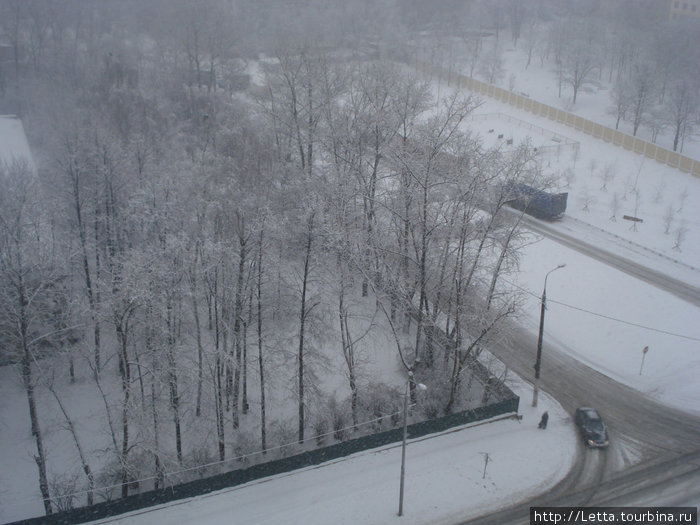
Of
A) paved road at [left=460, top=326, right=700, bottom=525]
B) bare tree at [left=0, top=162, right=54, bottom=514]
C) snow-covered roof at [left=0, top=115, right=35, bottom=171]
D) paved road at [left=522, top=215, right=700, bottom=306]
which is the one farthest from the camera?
snow-covered roof at [left=0, top=115, right=35, bottom=171]

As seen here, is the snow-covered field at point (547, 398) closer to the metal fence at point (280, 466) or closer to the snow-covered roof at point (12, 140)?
the metal fence at point (280, 466)

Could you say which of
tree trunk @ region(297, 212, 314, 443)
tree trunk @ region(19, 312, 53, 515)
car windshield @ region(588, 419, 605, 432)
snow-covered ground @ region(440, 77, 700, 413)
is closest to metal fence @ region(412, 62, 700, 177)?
snow-covered ground @ region(440, 77, 700, 413)

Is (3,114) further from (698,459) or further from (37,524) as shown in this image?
(698,459)

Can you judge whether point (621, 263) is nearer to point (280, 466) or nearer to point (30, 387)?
point (280, 466)

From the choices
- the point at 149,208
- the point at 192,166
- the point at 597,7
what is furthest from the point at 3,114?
the point at 597,7

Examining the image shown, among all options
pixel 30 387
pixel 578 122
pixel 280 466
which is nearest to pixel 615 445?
pixel 280 466

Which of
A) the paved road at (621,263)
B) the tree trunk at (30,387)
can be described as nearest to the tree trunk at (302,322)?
the tree trunk at (30,387)

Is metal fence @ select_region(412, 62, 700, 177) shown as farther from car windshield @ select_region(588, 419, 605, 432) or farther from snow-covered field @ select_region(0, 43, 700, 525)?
car windshield @ select_region(588, 419, 605, 432)
